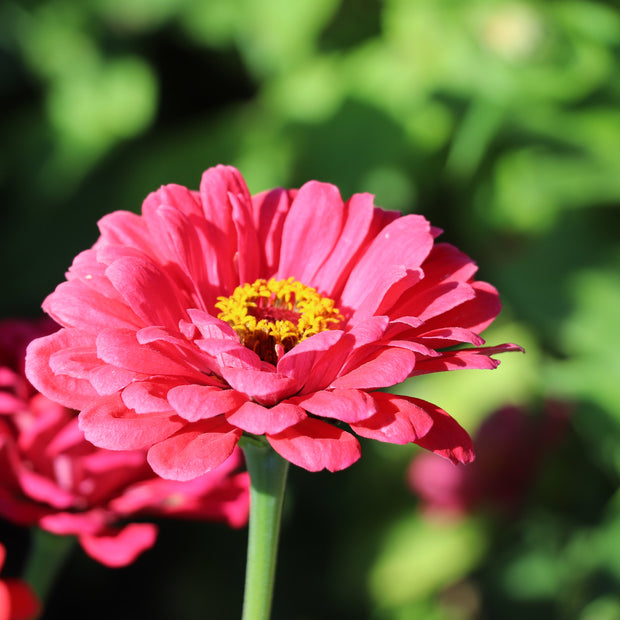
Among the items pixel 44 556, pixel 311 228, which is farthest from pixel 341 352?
pixel 44 556

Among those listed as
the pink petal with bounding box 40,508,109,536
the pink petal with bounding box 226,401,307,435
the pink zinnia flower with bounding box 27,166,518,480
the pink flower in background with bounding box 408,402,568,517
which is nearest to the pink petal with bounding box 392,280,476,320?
the pink zinnia flower with bounding box 27,166,518,480

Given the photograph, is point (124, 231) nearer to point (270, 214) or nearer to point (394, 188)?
point (270, 214)

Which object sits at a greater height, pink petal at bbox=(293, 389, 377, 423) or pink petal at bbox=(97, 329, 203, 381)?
pink petal at bbox=(97, 329, 203, 381)

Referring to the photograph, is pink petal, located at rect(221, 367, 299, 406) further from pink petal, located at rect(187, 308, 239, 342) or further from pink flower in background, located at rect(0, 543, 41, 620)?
pink flower in background, located at rect(0, 543, 41, 620)

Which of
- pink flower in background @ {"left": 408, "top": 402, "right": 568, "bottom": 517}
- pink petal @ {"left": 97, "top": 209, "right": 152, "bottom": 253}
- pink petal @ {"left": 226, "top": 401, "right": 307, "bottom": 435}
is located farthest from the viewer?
pink flower in background @ {"left": 408, "top": 402, "right": 568, "bottom": 517}

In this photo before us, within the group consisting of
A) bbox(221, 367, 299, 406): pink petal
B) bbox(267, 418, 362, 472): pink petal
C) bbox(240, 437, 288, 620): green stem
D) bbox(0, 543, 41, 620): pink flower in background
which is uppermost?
bbox(221, 367, 299, 406): pink petal

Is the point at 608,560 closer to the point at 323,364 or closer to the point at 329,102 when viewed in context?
the point at 323,364

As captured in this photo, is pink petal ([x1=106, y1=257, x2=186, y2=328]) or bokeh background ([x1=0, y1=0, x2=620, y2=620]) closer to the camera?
pink petal ([x1=106, y1=257, x2=186, y2=328])
